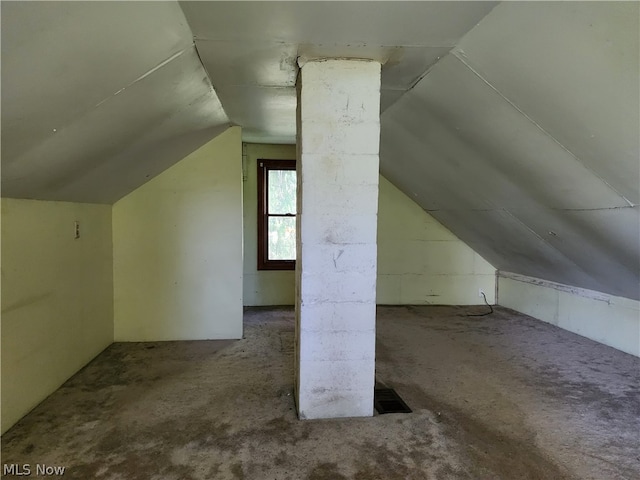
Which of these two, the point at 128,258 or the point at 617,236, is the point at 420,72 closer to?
the point at 617,236

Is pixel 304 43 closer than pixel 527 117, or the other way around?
pixel 304 43

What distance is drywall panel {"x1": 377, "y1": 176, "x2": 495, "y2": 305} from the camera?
19.1 feet

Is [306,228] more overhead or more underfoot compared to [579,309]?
more overhead

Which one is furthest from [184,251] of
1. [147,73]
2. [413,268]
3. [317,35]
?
[413,268]

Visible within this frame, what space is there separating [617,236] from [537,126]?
1088 millimetres

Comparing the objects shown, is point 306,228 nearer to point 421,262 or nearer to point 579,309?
point 579,309

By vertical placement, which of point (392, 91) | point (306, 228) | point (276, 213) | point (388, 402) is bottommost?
point (388, 402)

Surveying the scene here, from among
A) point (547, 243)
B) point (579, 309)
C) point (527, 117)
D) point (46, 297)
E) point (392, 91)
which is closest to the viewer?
point (527, 117)

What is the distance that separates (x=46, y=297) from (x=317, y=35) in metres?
2.35

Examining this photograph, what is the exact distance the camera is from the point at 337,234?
2521 millimetres

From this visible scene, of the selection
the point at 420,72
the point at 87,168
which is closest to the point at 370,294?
the point at 420,72

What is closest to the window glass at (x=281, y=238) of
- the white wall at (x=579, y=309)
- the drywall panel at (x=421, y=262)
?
the drywall panel at (x=421, y=262)

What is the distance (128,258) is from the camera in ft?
13.3

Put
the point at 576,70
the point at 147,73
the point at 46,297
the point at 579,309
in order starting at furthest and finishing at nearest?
the point at 579,309 → the point at 46,297 → the point at 147,73 → the point at 576,70
